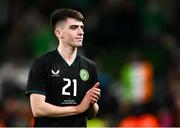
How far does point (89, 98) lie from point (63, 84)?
35cm

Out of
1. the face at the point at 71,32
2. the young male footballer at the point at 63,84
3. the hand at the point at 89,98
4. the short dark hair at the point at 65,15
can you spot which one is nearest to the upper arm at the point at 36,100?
Answer: the young male footballer at the point at 63,84

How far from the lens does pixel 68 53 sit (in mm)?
8906

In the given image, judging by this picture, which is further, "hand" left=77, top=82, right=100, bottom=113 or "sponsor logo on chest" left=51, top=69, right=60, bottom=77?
"sponsor logo on chest" left=51, top=69, right=60, bottom=77

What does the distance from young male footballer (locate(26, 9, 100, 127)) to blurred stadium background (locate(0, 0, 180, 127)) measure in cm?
435

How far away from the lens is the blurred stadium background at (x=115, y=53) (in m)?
14.2

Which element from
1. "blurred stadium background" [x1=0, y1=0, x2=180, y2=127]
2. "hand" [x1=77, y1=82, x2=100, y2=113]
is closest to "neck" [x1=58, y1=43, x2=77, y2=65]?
"hand" [x1=77, y1=82, x2=100, y2=113]

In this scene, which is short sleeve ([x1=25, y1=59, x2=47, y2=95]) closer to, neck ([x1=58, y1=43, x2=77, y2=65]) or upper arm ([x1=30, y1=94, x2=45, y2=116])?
upper arm ([x1=30, y1=94, x2=45, y2=116])

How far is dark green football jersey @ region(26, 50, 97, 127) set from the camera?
873 centimetres

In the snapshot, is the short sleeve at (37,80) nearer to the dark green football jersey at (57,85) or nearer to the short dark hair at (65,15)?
the dark green football jersey at (57,85)

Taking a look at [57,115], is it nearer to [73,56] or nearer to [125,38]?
[73,56]

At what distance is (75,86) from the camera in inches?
347

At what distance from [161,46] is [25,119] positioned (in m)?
3.41

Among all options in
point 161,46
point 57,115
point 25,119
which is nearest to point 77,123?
point 57,115

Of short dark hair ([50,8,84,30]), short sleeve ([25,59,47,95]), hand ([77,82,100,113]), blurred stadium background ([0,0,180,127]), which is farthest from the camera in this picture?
blurred stadium background ([0,0,180,127])
